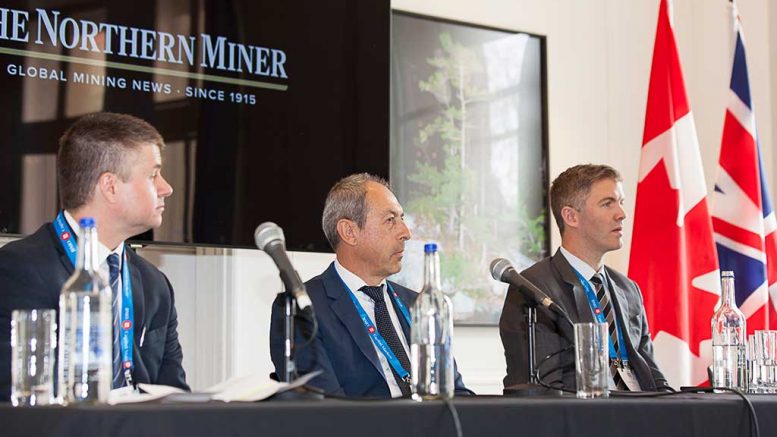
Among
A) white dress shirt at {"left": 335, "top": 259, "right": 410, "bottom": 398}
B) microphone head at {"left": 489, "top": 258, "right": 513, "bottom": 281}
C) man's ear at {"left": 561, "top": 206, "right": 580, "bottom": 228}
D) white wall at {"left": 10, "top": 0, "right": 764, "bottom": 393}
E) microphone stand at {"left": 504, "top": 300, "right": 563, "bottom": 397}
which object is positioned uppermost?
white wall at {"left": 10, "top": 0, "right": 764, "bottom": 393}

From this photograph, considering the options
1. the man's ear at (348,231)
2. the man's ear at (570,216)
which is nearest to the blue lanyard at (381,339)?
the man's ear at (348,231)

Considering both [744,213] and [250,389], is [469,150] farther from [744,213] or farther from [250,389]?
[250,389]

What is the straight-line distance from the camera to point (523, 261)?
4.89 meters

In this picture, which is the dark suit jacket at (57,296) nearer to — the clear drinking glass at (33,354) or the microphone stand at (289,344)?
the clear drinking glass at (33,354)

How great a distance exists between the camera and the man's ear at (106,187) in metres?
2.67

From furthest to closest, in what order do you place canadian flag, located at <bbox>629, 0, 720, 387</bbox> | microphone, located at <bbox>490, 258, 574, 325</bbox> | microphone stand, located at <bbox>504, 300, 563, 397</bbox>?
canadian flag, located at <bbox>629, 0, 720, 387</bbox> < microphone, located at <bbox>490, 258, 574, 325</bbox> < microphone stand, located at <bbox>504, 300, 563, 397</bbox>

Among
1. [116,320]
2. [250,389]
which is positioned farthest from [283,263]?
[116,320]

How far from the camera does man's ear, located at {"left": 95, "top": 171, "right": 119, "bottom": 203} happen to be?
8.75ft

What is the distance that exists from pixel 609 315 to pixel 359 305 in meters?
0.84

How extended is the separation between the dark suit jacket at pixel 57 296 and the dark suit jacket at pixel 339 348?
28 cm

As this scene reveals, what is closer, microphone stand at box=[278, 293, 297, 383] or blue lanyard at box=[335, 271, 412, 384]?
microphone stand at box=[278, 293, 297, 383]

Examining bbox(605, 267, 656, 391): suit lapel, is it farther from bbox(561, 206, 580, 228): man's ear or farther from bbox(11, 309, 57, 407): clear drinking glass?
bbox(11, 309, 57, 407): clear drinking glass

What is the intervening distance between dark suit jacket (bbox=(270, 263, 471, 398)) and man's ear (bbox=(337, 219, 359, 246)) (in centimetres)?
21

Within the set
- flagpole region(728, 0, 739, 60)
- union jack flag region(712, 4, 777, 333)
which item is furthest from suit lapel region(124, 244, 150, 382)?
flagpole region(728, 0, 739, 60)
